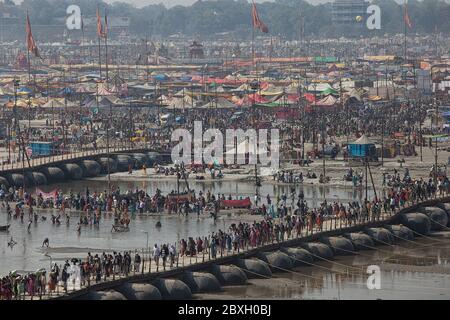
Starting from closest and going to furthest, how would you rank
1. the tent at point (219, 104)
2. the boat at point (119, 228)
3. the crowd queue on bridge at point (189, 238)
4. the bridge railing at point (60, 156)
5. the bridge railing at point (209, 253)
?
the bridge railing at point (209, 253) < the crowd queue on bridge at point (189, 238) < the boat at point (119, 228) < the bridge railing at point (60, 156) < the tent at point (219, 104)

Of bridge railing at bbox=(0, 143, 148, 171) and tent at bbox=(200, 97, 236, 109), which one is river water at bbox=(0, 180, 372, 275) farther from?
tent at bbox=(200, 97, 236, 109)

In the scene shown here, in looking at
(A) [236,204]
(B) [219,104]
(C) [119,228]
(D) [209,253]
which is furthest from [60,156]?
(D) [209,253]

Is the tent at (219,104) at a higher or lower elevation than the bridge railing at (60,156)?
higher

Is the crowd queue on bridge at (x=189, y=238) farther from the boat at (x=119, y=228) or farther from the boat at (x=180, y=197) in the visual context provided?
the boat at (x=119, y=228)

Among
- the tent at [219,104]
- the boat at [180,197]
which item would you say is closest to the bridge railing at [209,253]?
the boat at [180,197]

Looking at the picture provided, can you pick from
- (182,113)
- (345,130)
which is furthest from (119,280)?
(182,113)

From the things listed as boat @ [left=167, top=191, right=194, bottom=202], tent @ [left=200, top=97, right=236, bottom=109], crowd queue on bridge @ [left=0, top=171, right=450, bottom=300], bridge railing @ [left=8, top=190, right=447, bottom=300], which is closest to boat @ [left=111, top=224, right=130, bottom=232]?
crowd queue on bridge @ [left=0, top=171, right=450, bottom=300]

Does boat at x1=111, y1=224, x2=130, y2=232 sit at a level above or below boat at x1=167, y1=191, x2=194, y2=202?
below

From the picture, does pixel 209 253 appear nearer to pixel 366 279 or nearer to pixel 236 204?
pixel 366 279
